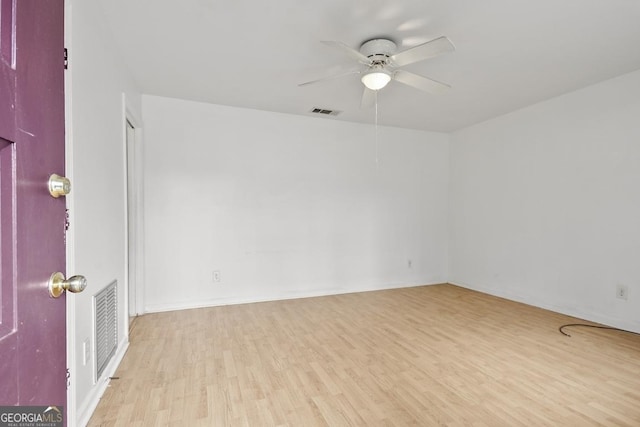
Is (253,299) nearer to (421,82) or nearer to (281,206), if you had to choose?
(281,206)

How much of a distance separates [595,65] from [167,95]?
430 centimetres

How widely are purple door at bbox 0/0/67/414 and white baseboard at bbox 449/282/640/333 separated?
14.0ft

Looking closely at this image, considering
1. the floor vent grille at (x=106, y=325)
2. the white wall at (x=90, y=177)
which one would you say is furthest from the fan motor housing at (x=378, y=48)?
the floor vent grille at (x=106, y=325)

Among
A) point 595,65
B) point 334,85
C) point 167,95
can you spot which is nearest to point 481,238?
point 595,65

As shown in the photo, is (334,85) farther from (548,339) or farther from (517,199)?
(548,339)

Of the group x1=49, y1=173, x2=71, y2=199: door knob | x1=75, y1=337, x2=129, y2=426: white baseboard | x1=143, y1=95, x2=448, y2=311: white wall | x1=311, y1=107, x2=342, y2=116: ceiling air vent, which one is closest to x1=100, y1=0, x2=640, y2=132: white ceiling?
x1=311, y1=107, x2=342, y2=116: ceiling air vent

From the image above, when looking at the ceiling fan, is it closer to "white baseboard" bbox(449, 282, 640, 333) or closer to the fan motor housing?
the fan motor housing

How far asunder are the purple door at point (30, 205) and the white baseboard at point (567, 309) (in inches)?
168

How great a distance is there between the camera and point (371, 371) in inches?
85.7

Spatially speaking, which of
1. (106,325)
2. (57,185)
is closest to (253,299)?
(106,325)

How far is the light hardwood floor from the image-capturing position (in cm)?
171

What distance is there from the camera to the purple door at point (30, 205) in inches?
21.7

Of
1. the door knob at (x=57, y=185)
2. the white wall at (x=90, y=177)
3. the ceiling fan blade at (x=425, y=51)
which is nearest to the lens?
the door knob at (x=57, y=185)

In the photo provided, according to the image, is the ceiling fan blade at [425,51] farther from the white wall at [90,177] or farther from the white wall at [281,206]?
the white wall at [281,206]
